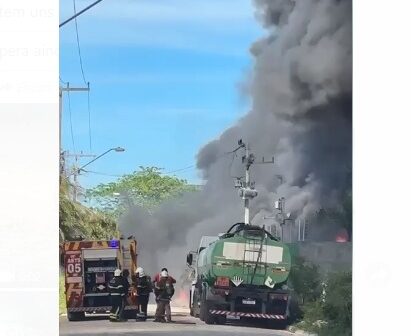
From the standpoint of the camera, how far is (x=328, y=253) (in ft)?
12.3

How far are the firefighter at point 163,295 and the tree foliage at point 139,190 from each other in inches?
12.4

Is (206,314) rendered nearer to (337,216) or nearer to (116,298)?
(116,298)

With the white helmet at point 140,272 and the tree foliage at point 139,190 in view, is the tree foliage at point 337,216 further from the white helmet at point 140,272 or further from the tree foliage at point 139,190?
the white helmet at point 140,272

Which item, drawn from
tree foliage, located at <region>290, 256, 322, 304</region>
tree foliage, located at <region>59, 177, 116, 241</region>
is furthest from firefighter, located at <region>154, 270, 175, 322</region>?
tree foliage, located at <region>290, 256, 322, 304</region>

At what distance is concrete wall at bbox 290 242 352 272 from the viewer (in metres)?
3.72

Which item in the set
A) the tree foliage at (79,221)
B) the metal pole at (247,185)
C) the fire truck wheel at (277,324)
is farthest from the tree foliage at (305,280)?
the tree foliage at (79,221)

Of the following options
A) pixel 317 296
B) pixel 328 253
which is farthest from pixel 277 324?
pixel 328 253

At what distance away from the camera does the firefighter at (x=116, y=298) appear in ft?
12.0

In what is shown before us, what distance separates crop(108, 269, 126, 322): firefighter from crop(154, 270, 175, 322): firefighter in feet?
0.49

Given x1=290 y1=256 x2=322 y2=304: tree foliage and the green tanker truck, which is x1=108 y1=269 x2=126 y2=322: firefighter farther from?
x1=290 y1=256 x2=322 y2=304: tree foliage

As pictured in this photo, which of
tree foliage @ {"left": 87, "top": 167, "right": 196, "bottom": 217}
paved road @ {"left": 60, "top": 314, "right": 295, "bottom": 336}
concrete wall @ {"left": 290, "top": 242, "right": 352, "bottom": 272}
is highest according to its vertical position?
tree foliage @ {"left": 87, "top": 167, "right": 196, "bottom": 217}

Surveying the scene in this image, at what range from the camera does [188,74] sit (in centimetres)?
373

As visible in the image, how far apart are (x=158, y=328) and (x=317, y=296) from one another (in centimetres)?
71
